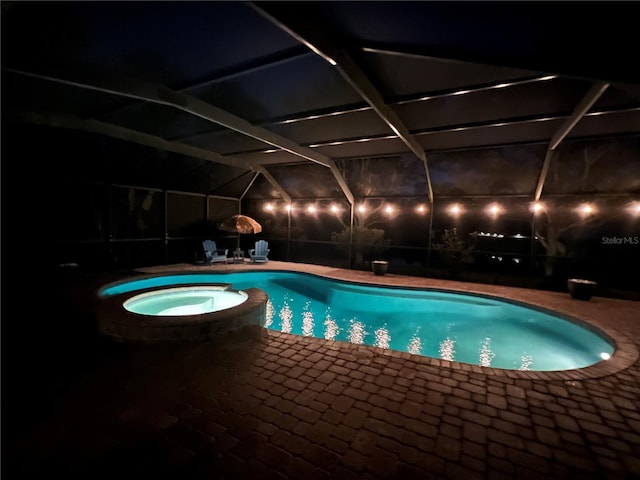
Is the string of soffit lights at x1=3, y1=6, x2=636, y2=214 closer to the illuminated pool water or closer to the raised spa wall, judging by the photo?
the raised spa wall

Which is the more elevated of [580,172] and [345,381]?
[580,172]

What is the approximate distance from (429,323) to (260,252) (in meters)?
7.20

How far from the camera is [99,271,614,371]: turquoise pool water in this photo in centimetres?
475

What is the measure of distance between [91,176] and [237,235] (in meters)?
5.62

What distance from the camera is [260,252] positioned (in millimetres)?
11445

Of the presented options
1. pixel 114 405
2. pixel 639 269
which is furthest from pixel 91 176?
pixel 639 269

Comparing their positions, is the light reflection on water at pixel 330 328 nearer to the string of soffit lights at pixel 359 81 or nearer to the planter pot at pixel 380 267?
the planter pot at pixel 380 267

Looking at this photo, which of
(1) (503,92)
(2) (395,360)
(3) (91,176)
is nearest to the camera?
(2) (395,360)

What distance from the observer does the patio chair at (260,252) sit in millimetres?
11062

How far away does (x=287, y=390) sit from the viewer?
2.58 metres

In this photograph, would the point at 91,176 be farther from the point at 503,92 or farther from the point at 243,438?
the point at 503,92

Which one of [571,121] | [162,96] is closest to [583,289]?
[571,121]

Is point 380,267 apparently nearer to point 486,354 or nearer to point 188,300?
point 486,354

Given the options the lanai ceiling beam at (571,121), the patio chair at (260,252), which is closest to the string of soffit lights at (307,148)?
the lanai ceiling beam at (571,121)
